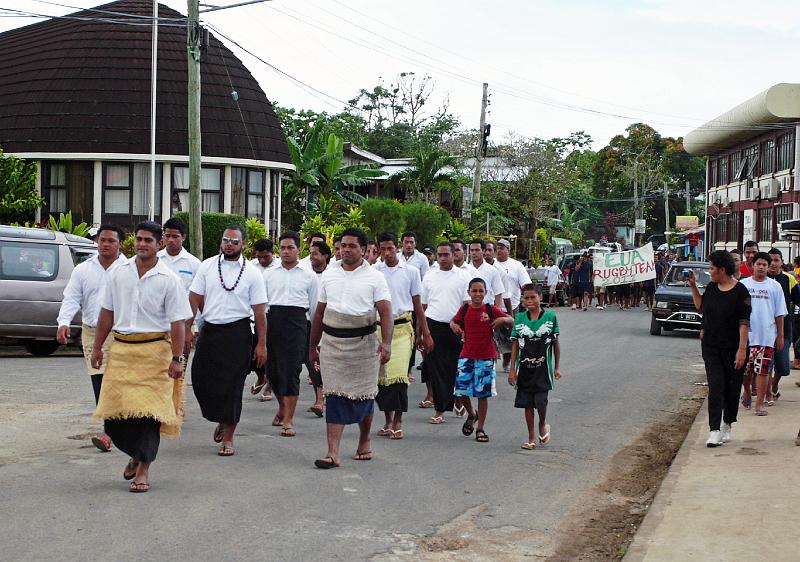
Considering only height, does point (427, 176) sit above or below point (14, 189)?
above

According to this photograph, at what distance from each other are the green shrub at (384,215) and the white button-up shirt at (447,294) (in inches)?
942

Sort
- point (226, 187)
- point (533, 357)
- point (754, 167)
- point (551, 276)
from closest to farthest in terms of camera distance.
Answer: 1. point (533, 357)
2. point (226, 187)
3. point (551, 276)
4. point (754, 167)

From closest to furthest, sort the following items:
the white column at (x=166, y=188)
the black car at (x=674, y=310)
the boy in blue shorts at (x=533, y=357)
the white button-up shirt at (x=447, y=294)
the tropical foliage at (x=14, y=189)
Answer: the boy in blue shorts at (x=533, y=357)
the white button-up shirt at (x=447, y=294)
the black car at (x=674, y=310)
the tropical foliage at (x=14, y=189)
the white column at (x=166, y=188)

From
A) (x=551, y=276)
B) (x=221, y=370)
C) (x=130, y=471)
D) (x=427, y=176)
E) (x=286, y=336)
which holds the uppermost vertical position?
(x=427, y=176)

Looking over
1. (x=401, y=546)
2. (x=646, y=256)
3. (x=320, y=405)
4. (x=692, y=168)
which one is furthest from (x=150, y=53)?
(x=692, y=168)

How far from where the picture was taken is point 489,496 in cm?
823

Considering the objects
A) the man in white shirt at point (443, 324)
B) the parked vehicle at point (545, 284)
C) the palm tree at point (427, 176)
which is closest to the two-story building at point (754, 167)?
the parked vehicle at point (545, 284)

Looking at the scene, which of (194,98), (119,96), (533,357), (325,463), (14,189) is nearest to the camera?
(325,463)

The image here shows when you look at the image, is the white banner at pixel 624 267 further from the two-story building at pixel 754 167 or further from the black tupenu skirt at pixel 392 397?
the black tupenu skirt at pixel 392 397

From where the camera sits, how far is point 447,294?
38.1 ft

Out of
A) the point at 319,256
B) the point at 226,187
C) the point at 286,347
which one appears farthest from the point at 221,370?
the point at 226,187

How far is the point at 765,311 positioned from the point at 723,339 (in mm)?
2362

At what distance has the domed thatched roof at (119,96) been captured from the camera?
32.3m

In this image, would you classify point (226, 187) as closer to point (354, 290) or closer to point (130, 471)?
point (354, 290)
